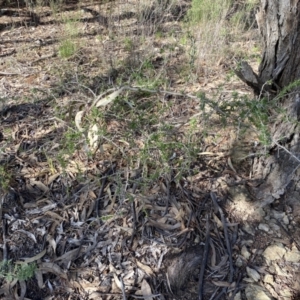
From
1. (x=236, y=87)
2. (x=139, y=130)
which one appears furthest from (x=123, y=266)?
(x=236, y=87)

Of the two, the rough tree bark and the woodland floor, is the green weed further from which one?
the rough tree bark

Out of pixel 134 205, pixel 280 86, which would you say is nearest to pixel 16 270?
pixel 134 205

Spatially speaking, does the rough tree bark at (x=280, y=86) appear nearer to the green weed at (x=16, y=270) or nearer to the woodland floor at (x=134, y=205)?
the woodland floor at (x=134, y=205)

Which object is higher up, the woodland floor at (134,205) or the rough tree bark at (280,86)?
the rough tree bark at (280,86)

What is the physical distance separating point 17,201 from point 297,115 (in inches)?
56.4

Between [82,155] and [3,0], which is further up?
[3,0]

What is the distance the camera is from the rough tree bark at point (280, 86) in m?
1.60

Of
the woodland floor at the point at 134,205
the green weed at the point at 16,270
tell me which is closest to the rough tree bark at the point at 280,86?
the woodland floor at the point at 134,205

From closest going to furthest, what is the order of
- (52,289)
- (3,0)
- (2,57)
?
1. (52,289)
2. (2,57)
3. (3,0)

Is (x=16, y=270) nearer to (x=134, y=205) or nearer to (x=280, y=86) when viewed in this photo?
(x=134, y=205)

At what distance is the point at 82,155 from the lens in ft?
6.52

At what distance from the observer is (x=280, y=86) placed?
178 centimetres

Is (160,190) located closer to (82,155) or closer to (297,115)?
(82,155)

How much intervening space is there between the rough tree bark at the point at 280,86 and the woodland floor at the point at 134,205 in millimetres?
70
